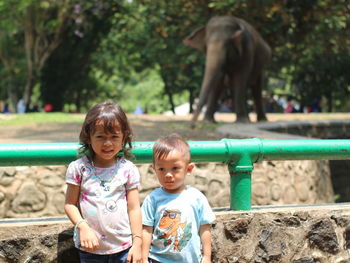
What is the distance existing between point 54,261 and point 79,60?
2169 centimetres

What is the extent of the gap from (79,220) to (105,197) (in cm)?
15

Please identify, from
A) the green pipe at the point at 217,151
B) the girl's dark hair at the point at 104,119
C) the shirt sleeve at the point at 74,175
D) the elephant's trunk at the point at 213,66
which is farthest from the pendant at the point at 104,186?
the elephant's trunk at the point at 213,66

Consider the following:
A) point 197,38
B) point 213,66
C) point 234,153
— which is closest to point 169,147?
point 234,153

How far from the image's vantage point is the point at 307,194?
25.6 feet

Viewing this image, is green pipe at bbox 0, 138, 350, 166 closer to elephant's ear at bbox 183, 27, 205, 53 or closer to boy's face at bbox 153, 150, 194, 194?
boy's face at bbox 153, 150, 194, 194

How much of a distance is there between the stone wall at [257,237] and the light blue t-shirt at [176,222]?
1.34ft

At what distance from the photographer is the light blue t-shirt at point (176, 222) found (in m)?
2.71

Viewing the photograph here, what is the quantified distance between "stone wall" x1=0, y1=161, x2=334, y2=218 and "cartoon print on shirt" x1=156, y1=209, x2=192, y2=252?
414cm

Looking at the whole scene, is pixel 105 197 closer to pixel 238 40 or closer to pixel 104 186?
pixel 104 186

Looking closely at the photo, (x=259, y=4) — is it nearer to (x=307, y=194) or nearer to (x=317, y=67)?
(x=307, y=194)

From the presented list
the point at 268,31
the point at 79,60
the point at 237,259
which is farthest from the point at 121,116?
the point at 79,60

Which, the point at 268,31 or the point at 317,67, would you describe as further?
the point at 317,67

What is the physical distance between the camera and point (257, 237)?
322 cm

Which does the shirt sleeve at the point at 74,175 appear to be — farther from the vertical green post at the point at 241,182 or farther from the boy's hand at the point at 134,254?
the vertical green post at the point at 241,182
